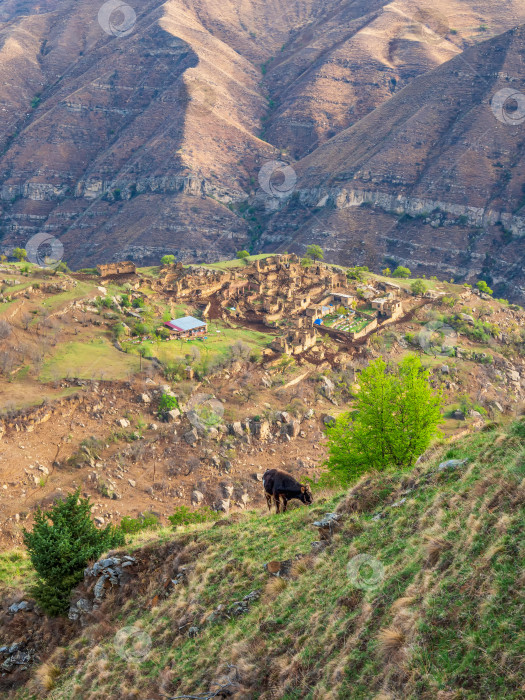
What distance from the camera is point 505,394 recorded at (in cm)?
3941

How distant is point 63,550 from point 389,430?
8.82 m

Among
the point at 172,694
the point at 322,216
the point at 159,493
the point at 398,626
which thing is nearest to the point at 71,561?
the point at 172,694

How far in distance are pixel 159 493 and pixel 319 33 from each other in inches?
8035

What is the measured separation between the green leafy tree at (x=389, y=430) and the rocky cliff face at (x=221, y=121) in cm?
8460

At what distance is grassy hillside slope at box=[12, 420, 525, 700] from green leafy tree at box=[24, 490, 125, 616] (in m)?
1.23

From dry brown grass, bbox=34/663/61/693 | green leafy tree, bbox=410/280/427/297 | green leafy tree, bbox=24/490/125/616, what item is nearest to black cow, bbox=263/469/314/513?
green leafy tree, bbox=24/490/125/616

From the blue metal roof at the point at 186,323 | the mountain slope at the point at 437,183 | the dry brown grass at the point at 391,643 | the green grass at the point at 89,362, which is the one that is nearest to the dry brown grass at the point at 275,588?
the dry brown grass at the point at 391,643

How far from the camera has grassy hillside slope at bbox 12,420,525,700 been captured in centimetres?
507

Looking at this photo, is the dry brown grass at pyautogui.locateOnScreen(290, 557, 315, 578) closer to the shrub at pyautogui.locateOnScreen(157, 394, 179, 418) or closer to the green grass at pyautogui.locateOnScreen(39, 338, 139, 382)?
the shrub at pyautogui.locateOnScreen(157, 394, 179, 418)


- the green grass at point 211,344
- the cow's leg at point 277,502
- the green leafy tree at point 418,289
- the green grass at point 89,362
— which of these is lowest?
the green grass at point 89,362

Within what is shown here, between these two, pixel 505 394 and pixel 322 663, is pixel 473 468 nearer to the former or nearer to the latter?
pixel 322 663

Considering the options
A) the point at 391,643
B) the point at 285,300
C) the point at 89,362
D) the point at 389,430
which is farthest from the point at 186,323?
the point at 391,643

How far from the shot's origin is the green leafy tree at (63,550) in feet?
37.3

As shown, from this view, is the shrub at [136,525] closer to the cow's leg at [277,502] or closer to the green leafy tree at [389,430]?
the cow's leg at [277,502]
